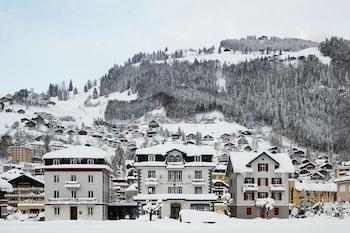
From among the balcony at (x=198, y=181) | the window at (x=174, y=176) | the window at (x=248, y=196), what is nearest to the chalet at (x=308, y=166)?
the window at (x=248, y=196)

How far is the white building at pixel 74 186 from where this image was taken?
225 ft

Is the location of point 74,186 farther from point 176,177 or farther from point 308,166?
point 308,166

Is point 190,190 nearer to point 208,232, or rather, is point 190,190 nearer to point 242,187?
point 242,187

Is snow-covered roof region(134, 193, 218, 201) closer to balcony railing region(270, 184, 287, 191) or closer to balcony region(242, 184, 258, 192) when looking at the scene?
balcony region(242, 184, 258, 192)

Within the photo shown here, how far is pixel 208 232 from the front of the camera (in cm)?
3488

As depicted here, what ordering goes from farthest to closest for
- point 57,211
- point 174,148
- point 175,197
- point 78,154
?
1. point 174,148
2. point 78,154
3. point 175,197
4. point 57,211

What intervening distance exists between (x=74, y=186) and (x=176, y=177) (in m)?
12.5

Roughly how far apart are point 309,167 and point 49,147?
77200mm

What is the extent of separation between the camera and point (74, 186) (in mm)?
68500

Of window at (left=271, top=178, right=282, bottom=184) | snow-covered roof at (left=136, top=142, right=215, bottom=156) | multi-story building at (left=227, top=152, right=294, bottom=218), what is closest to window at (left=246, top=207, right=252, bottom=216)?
multi-story building at (left=227, top=152, right=294, bottom=218)

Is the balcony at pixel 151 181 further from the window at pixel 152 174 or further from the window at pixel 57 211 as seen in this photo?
the window at pixel 57 211

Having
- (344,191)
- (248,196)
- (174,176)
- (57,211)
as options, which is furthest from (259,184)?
(57,211)

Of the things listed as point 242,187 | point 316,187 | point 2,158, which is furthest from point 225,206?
point 2,158

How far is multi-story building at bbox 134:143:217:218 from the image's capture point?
7000 centimetres
